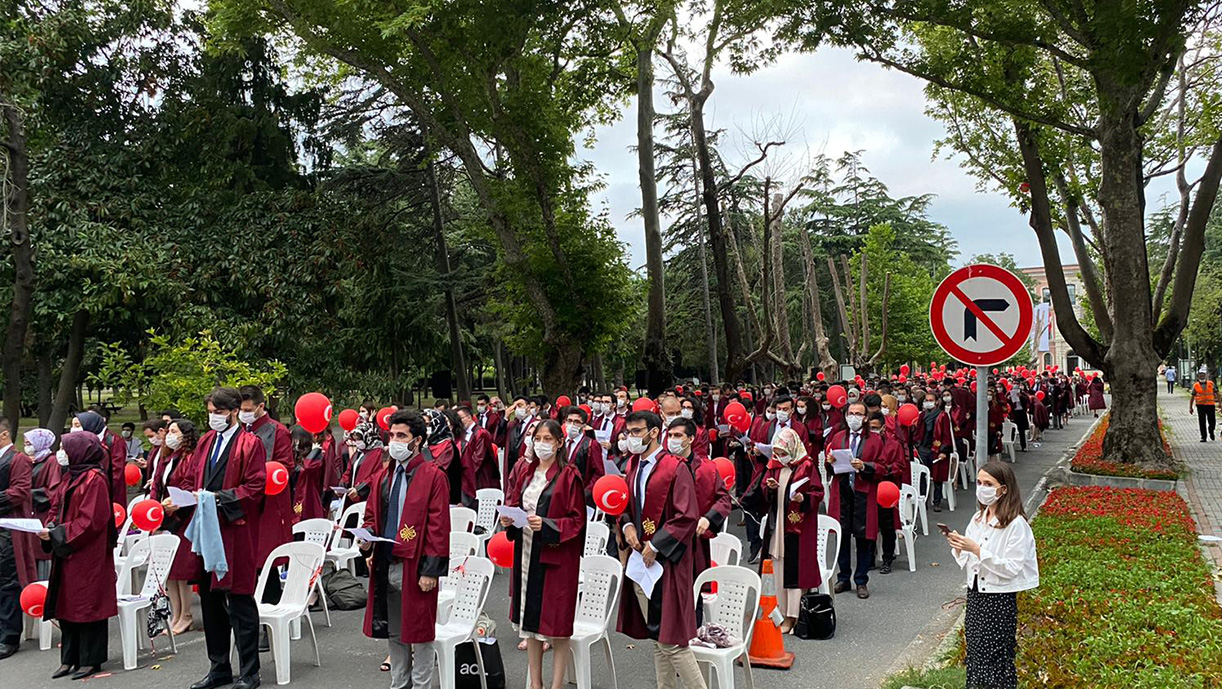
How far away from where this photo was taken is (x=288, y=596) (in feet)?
22.7

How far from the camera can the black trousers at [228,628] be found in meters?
6.42

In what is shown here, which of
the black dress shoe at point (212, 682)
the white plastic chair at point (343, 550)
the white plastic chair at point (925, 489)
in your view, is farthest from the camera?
the white plastic chair at point (925, 489)

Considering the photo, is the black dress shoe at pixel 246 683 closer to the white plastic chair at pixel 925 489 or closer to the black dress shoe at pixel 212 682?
the black dress shoe at pixel 212 682

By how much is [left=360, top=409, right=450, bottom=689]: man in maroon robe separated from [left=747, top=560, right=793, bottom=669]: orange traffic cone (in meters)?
2.40

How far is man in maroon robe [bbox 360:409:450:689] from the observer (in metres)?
5.77

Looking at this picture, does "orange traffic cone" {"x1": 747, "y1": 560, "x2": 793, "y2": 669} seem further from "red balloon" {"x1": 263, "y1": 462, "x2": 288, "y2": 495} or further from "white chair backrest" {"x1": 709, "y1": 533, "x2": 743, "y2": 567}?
"red balloon" {"x1": 263, "y1": 462, "x2": 288, "y2": 495}

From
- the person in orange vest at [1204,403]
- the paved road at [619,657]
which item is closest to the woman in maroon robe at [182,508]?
the paved road at [619,657]

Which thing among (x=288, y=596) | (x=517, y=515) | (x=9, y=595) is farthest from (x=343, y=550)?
(x=517, y=515)

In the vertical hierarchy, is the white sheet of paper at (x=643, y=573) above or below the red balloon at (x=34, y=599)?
above

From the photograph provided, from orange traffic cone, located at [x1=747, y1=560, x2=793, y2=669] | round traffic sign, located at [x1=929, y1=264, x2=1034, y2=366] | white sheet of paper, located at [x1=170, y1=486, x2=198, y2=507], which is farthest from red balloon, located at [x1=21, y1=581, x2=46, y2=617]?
round traffic sign, located at [x1=929, y1=264, x2=1034, y2=366]

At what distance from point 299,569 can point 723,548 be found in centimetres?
336

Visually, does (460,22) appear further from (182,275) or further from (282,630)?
(282,630)

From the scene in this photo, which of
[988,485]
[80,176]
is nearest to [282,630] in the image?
[988,485]

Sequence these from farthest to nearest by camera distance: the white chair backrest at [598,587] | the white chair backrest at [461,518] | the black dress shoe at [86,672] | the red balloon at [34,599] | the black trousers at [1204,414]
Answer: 1. the black trousers at [1204,414]
2. the white chair backrest at [461,518]
3. the red balloon at [34,599]
4. the black dress shoe at [86,672]
5. the white chair backrest at [598,587]
